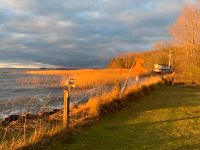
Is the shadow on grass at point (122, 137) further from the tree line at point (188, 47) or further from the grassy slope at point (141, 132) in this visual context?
the tree line at point (188, 47)

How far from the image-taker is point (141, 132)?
468 inches

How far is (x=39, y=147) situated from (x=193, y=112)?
8577mm

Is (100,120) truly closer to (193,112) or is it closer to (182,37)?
(193,112)

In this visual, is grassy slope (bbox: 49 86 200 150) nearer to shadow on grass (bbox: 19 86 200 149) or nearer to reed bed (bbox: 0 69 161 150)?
shadow on grass (bbox: 19 86 200 149)

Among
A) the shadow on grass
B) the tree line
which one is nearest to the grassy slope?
the shadow on grass

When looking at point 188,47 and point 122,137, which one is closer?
point 122,137

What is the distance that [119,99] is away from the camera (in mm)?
18203

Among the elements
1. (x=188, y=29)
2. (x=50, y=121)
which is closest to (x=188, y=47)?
(x=188, y=29)

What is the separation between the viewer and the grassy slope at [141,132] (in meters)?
10.1

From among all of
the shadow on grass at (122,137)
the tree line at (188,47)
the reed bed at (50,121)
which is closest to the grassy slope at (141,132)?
the shadow on grass at (122,137)

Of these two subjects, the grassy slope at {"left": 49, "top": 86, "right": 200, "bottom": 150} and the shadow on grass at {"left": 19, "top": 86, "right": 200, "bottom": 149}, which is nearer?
the shadow on grass at {"left": 19, "top": 86, "right": 200, "bottom": 149}

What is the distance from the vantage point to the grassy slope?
10.1 m

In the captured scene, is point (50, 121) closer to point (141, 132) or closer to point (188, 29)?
point (141, 132)

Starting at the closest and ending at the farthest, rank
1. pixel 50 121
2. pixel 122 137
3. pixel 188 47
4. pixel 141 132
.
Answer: pixel 122 137, pixel 141 132, pixel 50 121, pixel 188 47
